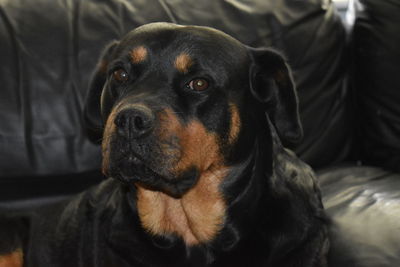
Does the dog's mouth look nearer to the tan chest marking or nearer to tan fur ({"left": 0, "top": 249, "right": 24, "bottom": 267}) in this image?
the tan chest marking

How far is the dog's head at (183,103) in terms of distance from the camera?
148cm

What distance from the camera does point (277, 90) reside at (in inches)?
70.7

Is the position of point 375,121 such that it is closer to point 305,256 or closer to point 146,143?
point 305,256

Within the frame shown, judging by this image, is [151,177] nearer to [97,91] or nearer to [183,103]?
[183,103]

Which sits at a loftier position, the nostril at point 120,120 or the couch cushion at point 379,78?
the nostril at point 120,120

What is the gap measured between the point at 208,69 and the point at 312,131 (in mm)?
850

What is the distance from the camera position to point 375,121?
7.69ft

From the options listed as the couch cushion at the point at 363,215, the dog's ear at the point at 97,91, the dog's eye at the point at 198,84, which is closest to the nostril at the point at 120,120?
the dog's eye at the point at 198,84

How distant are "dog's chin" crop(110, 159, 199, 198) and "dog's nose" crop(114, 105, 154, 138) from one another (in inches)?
3.1

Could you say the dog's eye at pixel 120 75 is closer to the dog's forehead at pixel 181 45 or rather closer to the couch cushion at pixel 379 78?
the dog's forehead at pixel 181 45

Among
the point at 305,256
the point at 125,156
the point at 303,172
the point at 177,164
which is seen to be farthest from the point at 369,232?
the point at 125,156

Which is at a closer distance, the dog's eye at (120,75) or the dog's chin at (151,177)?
the dog's chin at (151,177)

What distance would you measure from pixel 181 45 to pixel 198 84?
4.7 inches

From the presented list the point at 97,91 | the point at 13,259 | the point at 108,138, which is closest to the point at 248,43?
the point at 97,91
